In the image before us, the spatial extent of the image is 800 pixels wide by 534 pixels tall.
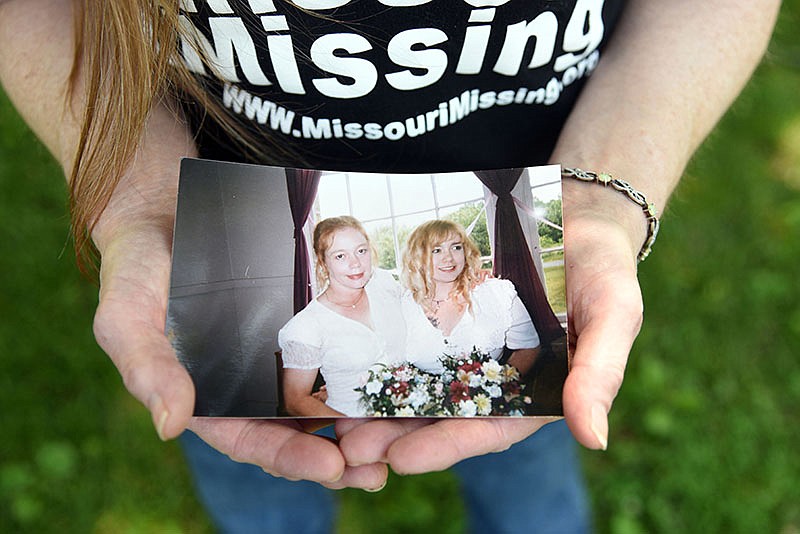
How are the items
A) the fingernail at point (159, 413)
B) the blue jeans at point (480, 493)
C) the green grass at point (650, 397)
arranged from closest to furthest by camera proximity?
the fingernail at point (159, 413) → the blue jeans at point (480, 493) → the green grass at point (650, 397)

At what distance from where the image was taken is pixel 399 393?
1.01 m

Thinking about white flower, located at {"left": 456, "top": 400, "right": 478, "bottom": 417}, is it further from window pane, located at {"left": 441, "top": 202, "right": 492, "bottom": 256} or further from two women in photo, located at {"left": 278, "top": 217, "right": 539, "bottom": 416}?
window pane, located at {"left": 441, "top": 202, "right": 492, "bottom": 256}

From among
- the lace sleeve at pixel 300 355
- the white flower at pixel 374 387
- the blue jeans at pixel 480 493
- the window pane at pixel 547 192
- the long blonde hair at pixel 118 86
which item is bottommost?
the blue jeans at pixel 480 493

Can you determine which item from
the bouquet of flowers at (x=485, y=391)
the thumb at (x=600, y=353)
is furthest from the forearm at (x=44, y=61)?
the thumb at (x=600, y=353)

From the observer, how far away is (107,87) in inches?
39.3

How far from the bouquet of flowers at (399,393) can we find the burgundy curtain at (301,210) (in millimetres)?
150

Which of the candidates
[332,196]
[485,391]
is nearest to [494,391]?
[485,391]

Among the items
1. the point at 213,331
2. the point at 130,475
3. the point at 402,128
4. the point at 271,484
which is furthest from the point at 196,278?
the point at 130,475

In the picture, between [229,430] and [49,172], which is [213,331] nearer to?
[229,430]

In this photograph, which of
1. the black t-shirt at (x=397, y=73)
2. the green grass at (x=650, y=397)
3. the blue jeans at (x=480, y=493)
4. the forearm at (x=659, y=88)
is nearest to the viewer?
the black t-shirt at (x=397, y=73)

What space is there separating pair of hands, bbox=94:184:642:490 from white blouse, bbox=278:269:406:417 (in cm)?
6

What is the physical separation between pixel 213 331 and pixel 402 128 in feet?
1.27

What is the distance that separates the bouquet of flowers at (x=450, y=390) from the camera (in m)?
1.00

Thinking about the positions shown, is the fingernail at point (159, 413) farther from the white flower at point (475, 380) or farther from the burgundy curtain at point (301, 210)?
the white flower at point (475, 380)
